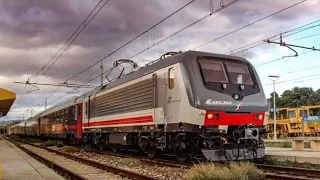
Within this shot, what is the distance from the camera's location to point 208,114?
1266cm

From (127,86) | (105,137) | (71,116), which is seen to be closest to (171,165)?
(127,86)

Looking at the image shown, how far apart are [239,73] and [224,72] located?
67 centimetres

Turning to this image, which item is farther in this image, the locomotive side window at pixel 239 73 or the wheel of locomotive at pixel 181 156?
the wheel of locomotive at pixel 181 156

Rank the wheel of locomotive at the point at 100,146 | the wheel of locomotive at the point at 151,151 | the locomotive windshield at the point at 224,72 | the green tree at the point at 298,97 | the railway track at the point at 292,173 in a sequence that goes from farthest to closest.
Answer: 1. the green tree at the point at 298,97
2. the wheel of locomotive at the point at 100,146
3. the wheel of locomotive at the point at 151,151
4. the locomotive windshield at the point at 224,72
5. the railway track at the point at 292,173

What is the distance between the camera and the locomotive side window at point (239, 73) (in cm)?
1401

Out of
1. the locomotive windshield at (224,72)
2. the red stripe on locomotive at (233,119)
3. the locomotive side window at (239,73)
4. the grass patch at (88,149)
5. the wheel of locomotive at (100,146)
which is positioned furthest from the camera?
the grass patch at (88,149)

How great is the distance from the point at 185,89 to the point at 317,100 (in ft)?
245

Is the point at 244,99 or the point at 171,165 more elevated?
the point at 244,99

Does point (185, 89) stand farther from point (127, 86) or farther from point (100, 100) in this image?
point (100, 100)

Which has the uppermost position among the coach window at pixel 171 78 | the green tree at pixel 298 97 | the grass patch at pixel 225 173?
the green tree at pixel 298 97

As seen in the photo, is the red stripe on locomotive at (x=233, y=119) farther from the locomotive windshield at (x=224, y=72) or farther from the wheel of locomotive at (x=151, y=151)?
the wheel of locomotive at (x=151, y=151)

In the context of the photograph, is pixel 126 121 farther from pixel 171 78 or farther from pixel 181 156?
pixel 171 78

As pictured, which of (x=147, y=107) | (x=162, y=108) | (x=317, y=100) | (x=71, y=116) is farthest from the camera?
(x=317, y=100)

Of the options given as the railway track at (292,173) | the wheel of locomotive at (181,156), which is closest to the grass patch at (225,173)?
the railway track at (292,173)
